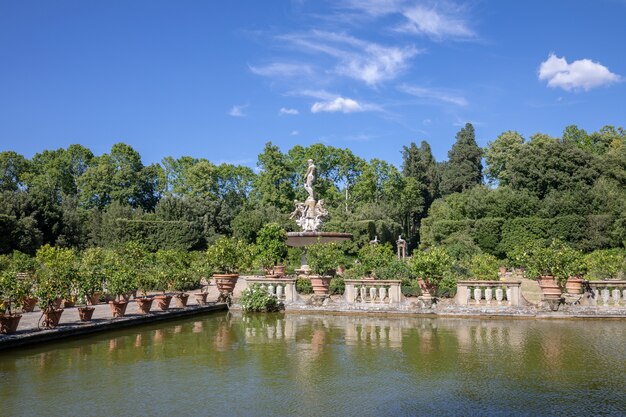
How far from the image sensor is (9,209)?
34.3 meters

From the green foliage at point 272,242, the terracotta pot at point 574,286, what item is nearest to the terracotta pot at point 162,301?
the green foliage at point 272,242

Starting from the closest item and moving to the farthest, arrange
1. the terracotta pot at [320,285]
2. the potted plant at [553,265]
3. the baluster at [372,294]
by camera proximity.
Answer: the potted plant at [553,265] → the baluster at [372,294] → the terracotta pot at [320,285]

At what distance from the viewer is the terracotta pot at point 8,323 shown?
37.2ft

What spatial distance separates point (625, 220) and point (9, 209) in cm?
3768

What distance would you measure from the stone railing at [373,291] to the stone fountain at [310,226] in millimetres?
5797

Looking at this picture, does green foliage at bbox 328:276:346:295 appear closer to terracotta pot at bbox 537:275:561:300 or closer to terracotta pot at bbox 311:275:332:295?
terracotta pot at bbox 311:275:332:295

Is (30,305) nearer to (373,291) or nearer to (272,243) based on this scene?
(373,291)

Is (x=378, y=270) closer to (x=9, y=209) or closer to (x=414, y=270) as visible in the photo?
(x=414, y=270)

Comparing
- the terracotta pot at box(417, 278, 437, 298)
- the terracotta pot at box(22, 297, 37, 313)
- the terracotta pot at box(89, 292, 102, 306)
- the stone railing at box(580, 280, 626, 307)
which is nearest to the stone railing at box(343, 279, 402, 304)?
the terracotta pot at box(417, 278, 437, 298)

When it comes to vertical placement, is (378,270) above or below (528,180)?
below

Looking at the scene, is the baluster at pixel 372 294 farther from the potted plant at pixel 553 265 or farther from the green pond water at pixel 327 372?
the potted plant at pixel 553 265

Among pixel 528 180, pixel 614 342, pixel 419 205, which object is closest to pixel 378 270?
pixel 614 342

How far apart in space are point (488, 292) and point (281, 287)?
640 cm

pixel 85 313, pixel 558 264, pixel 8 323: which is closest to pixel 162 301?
pixel 85 313
